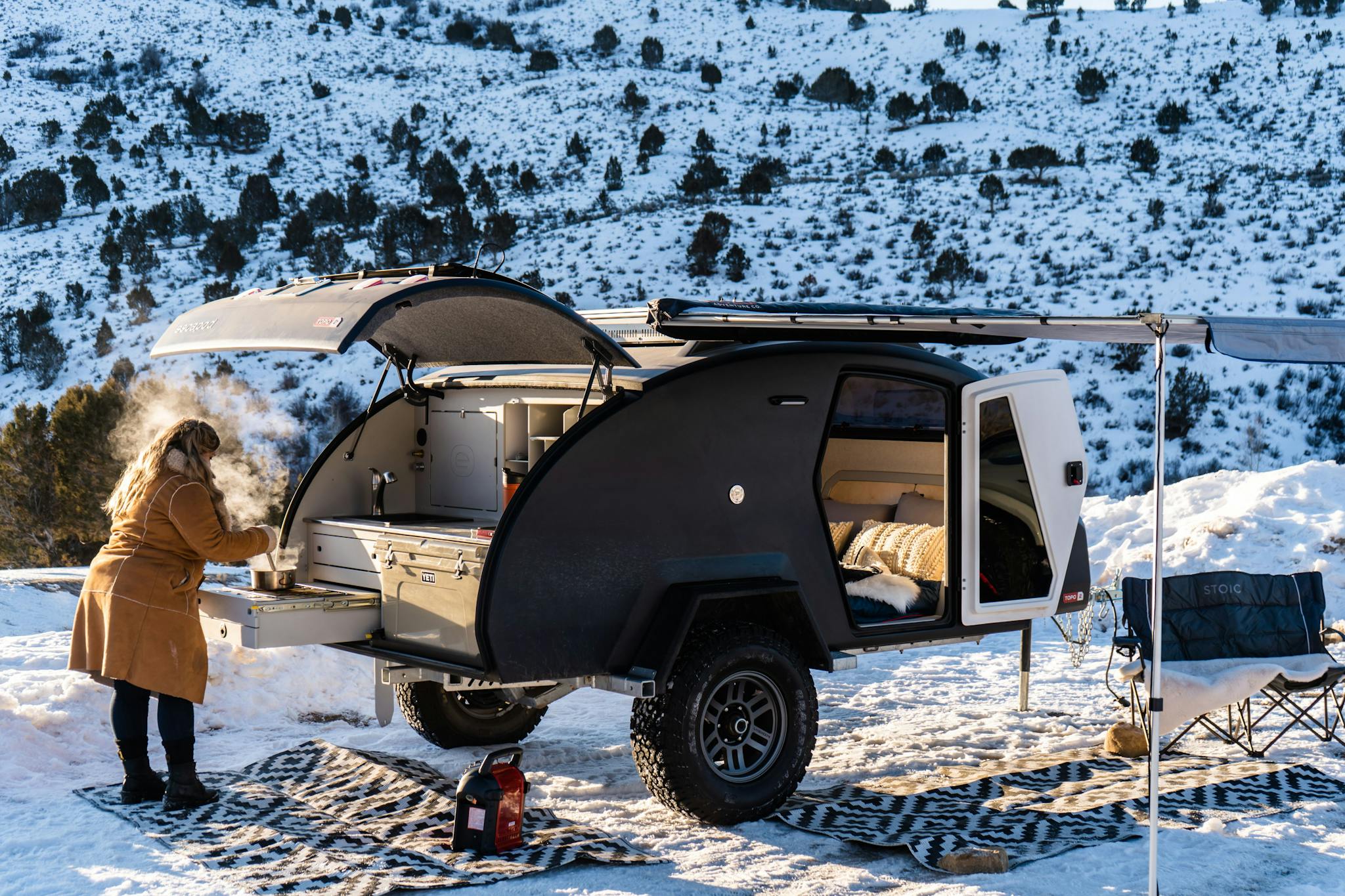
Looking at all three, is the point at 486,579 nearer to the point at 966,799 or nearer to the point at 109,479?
the point at 966,799

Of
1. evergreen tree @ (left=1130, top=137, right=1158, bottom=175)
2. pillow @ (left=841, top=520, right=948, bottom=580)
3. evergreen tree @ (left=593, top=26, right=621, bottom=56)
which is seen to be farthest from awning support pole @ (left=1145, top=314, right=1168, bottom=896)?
evergreen tree @ (left=593, top=26, right=621, bottom=56)

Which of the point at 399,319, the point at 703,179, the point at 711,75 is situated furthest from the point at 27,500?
the point at 711,75

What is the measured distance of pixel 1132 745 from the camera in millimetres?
7023

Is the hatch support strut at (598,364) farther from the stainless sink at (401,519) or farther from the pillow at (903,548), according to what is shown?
the pillow at (903,548)

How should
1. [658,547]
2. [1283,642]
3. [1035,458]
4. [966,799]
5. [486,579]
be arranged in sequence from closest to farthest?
1. [486,579]
2. [658,547]
3. [966,799]
4. [1035,458]
5. [1283,642]

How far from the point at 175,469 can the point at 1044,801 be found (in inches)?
170

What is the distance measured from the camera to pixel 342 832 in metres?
5.68

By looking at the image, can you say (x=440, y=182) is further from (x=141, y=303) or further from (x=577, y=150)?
(x=141, y=303)

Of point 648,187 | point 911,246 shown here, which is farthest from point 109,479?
point 648,187

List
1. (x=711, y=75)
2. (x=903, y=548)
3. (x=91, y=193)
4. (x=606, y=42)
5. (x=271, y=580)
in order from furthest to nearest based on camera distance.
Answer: (x=606, y=42), (x=711, y=75), (x=91, y=193), (x=903, y=548), (x=271, y=580)

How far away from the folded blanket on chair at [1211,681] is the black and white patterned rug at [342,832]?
9.68 ft

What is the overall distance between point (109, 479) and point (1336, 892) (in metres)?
18.8

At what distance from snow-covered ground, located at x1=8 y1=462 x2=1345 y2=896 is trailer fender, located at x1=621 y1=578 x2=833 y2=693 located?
30.6 inches

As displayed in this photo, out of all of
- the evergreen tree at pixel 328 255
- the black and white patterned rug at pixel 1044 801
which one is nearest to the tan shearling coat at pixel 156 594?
the black and white patterned rug at pixel 1044 801
